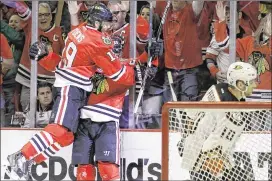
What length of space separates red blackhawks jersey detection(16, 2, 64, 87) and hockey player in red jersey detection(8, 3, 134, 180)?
311 millimetres

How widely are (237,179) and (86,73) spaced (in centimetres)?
156

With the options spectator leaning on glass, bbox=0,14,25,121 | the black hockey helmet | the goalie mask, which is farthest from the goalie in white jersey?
spectator leaning on glass, bbox=0,14,25,121

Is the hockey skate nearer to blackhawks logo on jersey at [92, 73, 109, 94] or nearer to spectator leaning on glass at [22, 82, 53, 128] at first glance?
spectator leaning on glass at [22, 82, 53, 128]

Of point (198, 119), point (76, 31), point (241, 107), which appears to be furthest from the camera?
point (76, 31)

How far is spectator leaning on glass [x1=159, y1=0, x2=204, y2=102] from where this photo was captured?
19.9 feet

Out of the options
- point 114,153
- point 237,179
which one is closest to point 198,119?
point 237,179

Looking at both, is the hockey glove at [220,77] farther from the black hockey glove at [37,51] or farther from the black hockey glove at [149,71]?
the black hockey glove at [37,51]

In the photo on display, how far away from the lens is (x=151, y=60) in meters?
5.98

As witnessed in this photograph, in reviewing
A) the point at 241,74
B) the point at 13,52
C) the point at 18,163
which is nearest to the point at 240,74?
the point at 241,74

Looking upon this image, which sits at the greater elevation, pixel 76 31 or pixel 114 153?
pixel 76 31

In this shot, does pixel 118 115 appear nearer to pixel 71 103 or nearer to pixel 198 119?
pixel 71 103

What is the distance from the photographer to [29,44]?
621 cm

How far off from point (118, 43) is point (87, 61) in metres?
0.39

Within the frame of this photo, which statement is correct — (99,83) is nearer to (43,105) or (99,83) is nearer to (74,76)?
(74,76)
